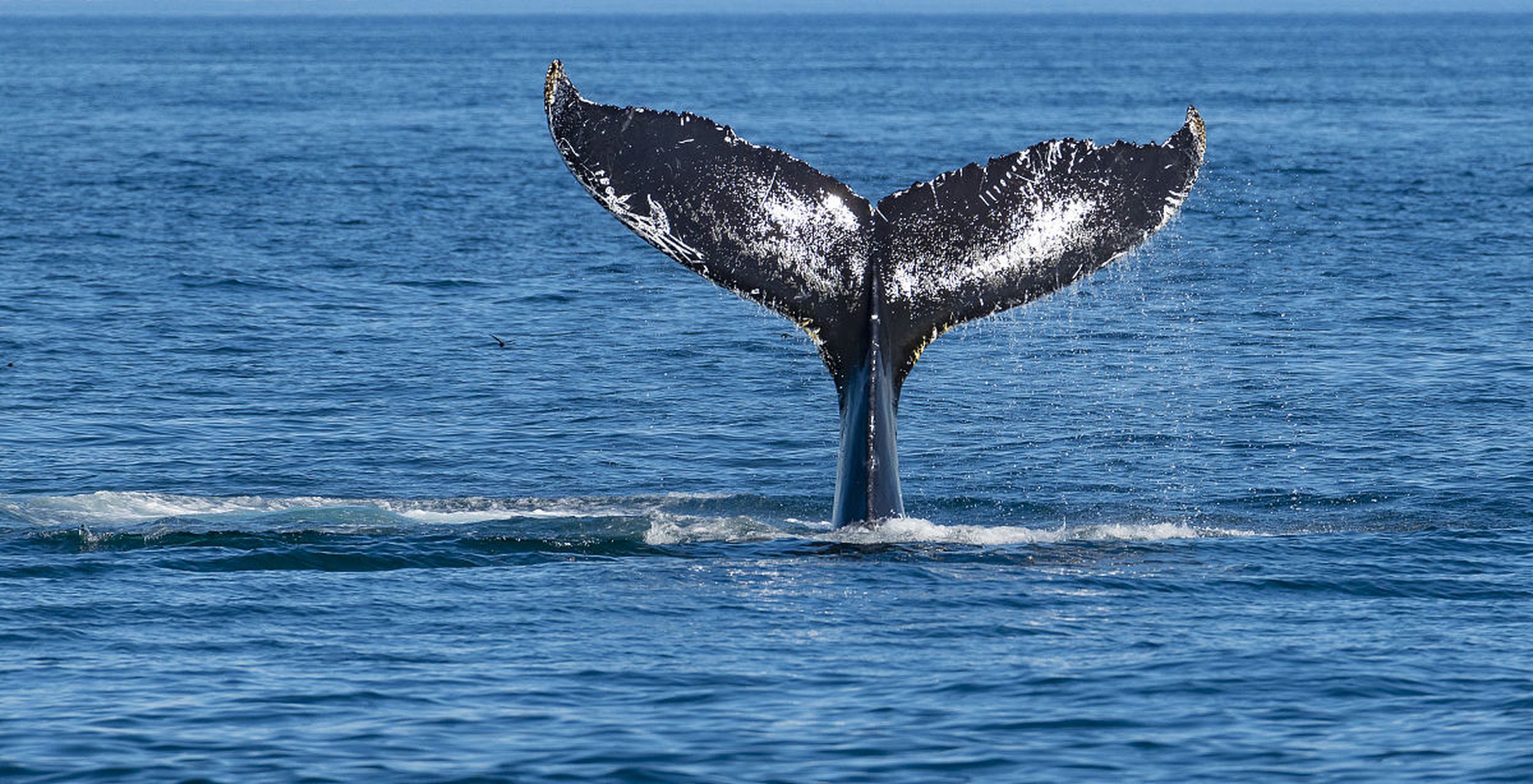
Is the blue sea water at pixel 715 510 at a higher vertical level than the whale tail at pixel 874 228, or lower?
lower

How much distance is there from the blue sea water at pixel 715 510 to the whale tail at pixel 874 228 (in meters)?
1.19

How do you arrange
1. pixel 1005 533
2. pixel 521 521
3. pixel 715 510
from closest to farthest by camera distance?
pixel 1005 533 < pixel 521 521 < pixel 715 510

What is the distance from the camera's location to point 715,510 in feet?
48.0

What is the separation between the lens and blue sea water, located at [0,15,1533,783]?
982 centimetres

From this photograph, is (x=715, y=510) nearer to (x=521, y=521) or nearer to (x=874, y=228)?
(x=521, y=521)

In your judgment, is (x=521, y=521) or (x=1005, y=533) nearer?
(x=1005, y=533)

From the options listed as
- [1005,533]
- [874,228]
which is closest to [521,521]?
[1005,533]

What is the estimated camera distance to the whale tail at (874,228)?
11414 millimetres

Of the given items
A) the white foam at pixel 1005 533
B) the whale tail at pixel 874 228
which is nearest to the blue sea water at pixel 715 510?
the white foam at pixel 1005 533

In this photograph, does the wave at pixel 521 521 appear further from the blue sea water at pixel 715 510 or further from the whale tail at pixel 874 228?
the whale tail at pixel 874 228

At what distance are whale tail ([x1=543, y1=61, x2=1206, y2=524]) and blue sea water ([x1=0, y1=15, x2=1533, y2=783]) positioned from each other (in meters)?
1.19

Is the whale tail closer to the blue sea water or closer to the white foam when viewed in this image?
the white foam

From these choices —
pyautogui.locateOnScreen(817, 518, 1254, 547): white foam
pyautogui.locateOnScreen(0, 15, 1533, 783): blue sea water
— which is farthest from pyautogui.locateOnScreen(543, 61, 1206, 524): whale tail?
pyautogui.locateOnScreen(0, 15, 1533, 783): blue sea water

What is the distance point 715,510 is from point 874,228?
3388 millimetres
